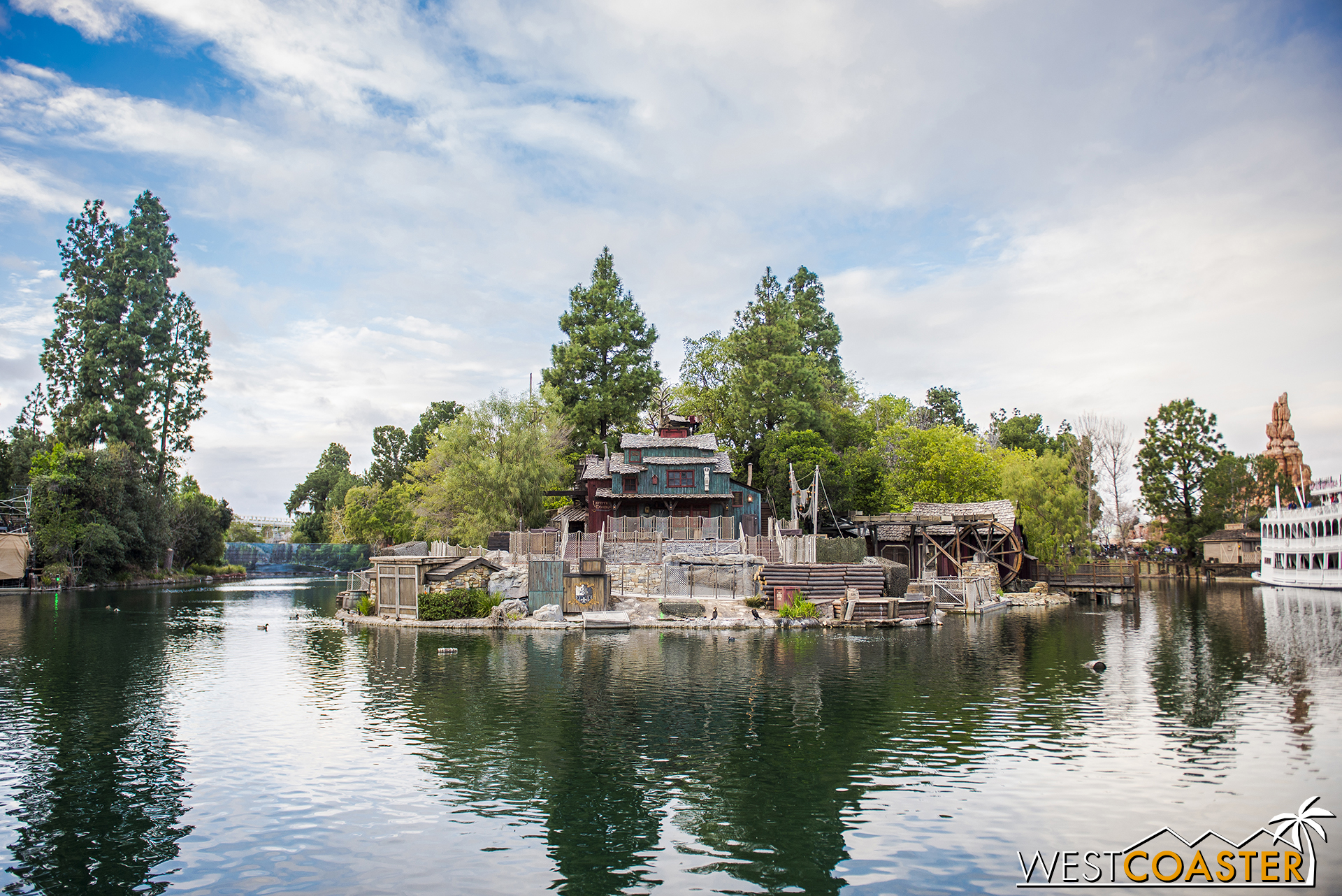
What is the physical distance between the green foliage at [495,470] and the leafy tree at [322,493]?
225ft

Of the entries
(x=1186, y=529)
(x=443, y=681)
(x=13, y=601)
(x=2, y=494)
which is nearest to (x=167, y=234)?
(x=2, y=494)

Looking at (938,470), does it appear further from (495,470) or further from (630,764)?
(630,764)

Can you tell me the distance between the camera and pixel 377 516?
104 m

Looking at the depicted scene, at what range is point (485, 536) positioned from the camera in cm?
5841

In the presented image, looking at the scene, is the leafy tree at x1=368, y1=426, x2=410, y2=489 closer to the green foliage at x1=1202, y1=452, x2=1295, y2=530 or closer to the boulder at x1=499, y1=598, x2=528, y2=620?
the boulder at x1=499, y1=598, x2=528, y2=620

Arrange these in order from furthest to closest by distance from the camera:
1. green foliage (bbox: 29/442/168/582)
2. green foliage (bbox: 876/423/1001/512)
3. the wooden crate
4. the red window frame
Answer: green foliage (bbox: 876/423/1001/512) < green foliage (bbox: 29/442/168/582) < the red window frame < the wooden crate

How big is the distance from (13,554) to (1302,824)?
82.9m

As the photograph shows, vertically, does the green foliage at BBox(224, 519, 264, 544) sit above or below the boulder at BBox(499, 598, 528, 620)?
above

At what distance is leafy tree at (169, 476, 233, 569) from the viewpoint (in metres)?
86.9

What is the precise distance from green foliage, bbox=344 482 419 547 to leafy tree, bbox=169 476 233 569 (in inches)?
601

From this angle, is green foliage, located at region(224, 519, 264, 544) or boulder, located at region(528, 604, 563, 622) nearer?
boulder, located at region(528, 604, 563, 622)

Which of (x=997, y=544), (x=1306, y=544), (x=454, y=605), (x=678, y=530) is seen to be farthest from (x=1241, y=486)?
(x=454, y=605)

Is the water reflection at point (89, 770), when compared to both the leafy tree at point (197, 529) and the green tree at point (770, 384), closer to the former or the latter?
the green tree at point (770, 384)

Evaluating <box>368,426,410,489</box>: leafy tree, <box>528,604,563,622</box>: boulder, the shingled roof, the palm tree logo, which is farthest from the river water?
<box>368,426,410,489</box>: leafy tree
